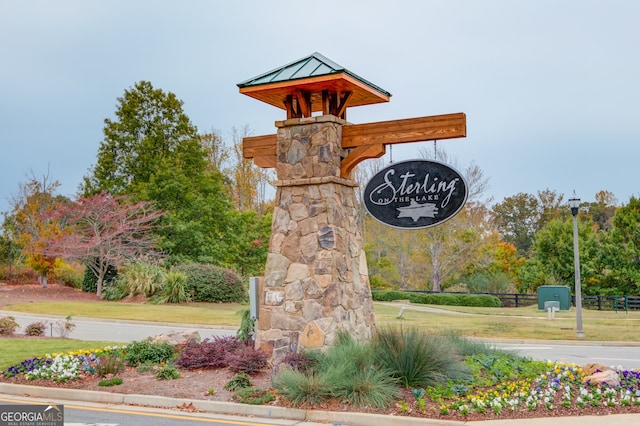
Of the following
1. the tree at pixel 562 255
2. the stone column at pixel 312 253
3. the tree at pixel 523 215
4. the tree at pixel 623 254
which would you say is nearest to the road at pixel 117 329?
the stone column at pixel 312 253

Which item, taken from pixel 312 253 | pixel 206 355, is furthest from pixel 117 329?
pixel 312 253

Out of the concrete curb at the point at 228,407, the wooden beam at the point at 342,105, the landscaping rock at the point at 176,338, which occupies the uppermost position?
the wooden beam at the point at 342,105

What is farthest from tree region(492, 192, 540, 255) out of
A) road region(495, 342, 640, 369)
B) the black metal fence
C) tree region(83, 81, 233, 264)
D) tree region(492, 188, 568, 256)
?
road region(495, 342, 640, 369)

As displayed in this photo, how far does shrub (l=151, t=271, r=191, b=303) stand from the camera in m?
31.5

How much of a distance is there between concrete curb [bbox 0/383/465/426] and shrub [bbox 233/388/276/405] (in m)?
0.14

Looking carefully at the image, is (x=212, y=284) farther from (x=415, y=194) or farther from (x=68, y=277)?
(x=415, y=194)

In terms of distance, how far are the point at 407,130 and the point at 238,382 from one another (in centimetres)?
525

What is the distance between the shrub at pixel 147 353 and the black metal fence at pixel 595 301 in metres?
29.5

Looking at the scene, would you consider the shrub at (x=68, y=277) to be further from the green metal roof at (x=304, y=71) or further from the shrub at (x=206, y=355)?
the green metal roof at (x=304, y=71)

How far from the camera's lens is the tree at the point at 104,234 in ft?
112

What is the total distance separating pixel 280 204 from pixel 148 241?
2494 centimetres

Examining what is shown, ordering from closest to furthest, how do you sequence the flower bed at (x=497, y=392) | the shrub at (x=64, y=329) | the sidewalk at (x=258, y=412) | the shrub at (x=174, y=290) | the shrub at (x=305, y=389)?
the sidewalk at (x=258, y=412) → the flower bed at (x=497, y=392) → the shrub at (x=305, y=389) → the shrub at (x=64, y=329) → the shrub at (x=174, y=290)

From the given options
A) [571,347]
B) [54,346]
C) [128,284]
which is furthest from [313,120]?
[128,284]

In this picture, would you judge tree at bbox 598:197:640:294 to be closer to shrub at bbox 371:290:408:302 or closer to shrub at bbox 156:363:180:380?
shrub at bbox 371:290:408:302
